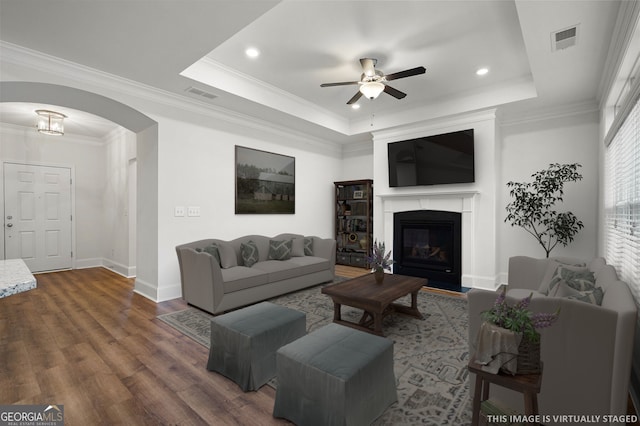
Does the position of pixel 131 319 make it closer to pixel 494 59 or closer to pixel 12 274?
pixel 12 274

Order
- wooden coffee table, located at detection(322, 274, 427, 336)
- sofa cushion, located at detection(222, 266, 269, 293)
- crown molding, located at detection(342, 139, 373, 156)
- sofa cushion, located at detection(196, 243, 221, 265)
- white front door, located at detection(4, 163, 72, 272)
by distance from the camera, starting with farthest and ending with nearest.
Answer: crown molding, located at detection(342, 139, 373, 156), white front door, located at detection(4, 163, 72, 272), sofa cushion, located at detection(196, 243, 221, 265), sofa cushion, located at detection(222, 266, 269, 293), wooden coffee table, located at detection(322, 274, 427, 336)

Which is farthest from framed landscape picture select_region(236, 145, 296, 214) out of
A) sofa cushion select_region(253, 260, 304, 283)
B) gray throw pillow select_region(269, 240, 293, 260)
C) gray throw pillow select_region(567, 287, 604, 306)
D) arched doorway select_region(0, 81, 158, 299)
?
gray throw pillow select_region(567, 287, 604, 306)

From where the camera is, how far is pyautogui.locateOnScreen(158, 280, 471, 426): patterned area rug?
1840 millimetres

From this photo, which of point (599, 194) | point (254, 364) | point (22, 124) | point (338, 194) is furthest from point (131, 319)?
point (599, 194)

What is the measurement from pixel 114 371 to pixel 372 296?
2.25 m

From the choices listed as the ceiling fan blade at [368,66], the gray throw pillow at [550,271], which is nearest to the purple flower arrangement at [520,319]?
the gray throw pillow at [550,271]

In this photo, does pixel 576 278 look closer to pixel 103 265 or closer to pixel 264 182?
pixel 264 182

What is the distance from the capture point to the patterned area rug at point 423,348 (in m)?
1.84

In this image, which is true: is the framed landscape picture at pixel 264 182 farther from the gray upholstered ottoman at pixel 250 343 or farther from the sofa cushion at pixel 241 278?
the gray upholstered ottoman at pixel 250 343

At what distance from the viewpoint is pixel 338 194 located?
698 centimetres

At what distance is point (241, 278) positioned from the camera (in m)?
3.72

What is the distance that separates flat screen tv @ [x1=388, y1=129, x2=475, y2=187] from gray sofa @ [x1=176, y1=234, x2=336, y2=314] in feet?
6.43

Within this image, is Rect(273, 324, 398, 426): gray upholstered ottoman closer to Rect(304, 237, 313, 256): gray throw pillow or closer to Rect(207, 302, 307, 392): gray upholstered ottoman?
Rect(207, 302, 307, 392): gray upholstered ottoman

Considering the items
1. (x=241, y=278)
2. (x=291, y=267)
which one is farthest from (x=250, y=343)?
(x=291, y=267)
